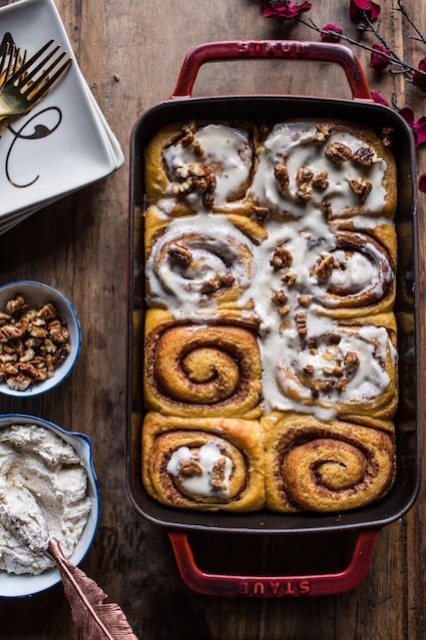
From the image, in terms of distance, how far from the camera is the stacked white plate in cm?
265

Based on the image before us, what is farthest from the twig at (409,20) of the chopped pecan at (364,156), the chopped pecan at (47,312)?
the chopped pecan at (47,312)

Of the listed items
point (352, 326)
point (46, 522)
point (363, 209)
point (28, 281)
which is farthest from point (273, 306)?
point (46, 522)

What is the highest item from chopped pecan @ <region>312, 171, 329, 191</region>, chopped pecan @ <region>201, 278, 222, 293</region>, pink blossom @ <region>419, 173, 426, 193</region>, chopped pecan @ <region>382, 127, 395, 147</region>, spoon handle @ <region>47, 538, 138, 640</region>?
chopped pecan @ <region>382, 127, 395, 147</region>

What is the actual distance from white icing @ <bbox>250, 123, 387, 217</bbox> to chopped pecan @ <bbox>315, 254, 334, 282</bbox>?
154 mm

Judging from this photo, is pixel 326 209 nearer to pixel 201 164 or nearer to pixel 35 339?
pixel 201 164

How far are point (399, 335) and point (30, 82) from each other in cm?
150

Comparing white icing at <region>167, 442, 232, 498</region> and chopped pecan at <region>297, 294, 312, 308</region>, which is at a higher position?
chopped pecan at <region>297, 294, 312, 308</region>

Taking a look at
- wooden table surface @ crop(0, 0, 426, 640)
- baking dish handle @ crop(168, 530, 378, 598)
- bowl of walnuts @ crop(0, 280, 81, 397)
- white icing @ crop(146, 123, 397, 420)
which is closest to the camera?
baking dish handle @ crop(168, 530, 378, 598)

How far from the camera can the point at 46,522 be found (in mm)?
2639

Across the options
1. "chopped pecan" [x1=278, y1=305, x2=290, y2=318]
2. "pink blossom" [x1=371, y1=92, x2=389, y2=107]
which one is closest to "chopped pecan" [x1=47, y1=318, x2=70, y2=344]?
"chopped pecan" [x1=278, y1=305, x2=290, y2=318]

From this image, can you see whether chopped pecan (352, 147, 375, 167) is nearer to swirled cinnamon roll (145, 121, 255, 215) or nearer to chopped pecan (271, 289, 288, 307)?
swirled cinnamon roll (145, 121, 255, 215)

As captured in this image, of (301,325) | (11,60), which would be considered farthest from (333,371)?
(11,60)

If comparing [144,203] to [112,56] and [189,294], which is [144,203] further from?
[112,56]

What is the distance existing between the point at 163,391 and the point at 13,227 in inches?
31.8
